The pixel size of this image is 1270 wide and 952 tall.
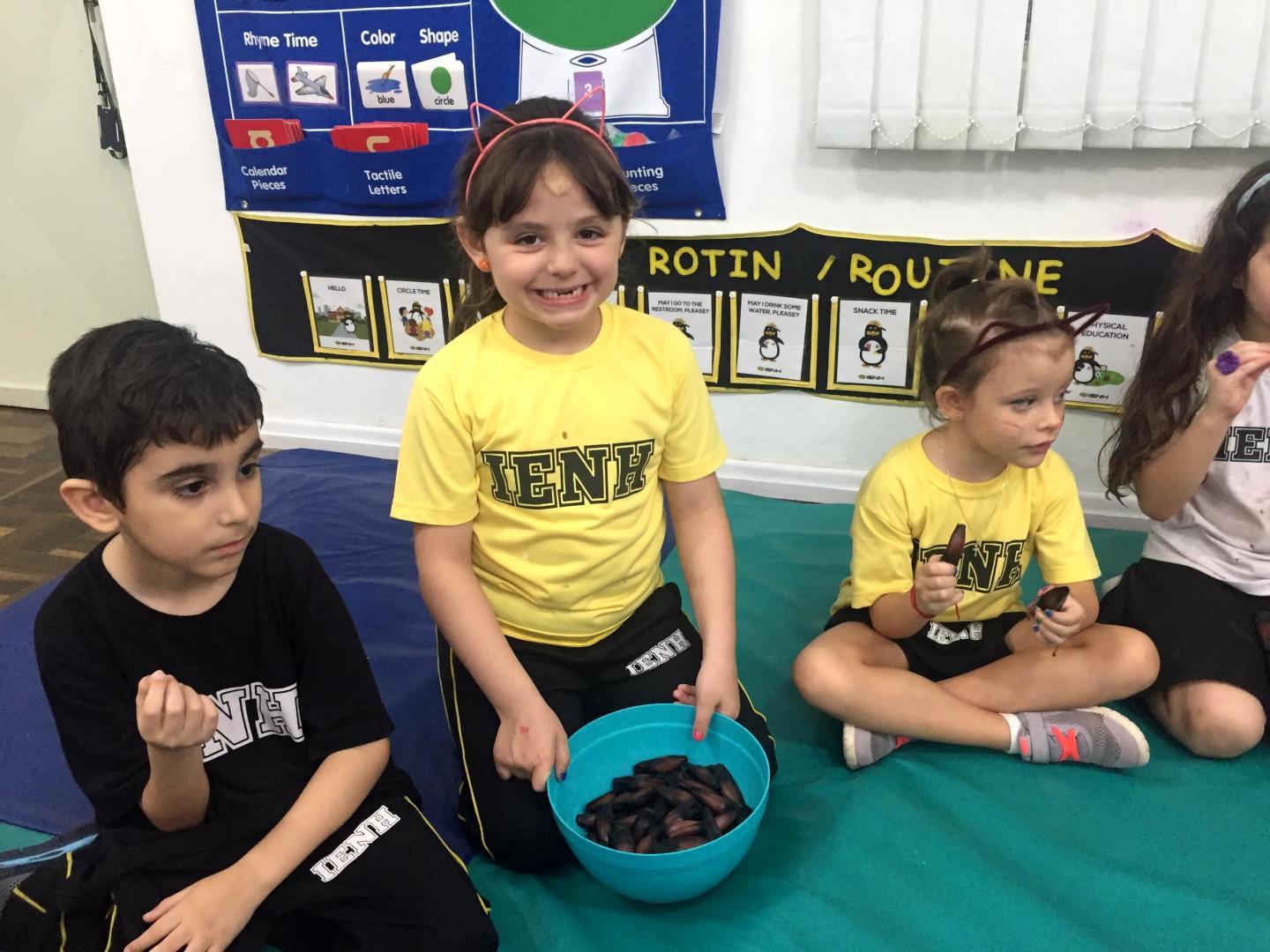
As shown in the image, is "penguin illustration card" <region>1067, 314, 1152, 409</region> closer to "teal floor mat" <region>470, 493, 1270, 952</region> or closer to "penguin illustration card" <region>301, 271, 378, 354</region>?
"teal floor mat" <region>470, 493, 1270, 952</region>

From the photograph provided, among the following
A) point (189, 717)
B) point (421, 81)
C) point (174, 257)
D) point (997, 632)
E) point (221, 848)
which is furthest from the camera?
point (174, 257)

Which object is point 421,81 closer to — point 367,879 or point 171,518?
point 171,518

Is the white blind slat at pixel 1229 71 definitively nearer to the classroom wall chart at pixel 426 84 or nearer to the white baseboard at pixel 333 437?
the classroom wall chart at pixel 426 84

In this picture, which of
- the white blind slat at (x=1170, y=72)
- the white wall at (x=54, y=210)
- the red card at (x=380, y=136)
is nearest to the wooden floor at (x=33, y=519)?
the white wall at (x=54, y=210)

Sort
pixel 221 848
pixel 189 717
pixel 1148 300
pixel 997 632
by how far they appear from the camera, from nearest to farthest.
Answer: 1. pixel 189 717
2. pixel 221 848
3. pixel 997 632
4. pixel 1148 300

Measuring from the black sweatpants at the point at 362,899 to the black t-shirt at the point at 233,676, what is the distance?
0.06m

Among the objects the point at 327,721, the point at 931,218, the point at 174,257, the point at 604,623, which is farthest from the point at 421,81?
the point at 327,721

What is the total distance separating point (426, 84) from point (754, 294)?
0.82m

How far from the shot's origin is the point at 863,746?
1.30 m

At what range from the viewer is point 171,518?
89 centimetres

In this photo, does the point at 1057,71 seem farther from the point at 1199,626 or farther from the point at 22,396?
the point at 22,396

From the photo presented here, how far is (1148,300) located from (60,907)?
1.93m

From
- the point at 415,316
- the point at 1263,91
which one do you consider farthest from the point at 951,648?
the point at 415,316

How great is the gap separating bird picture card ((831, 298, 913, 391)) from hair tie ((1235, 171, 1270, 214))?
671 mm
